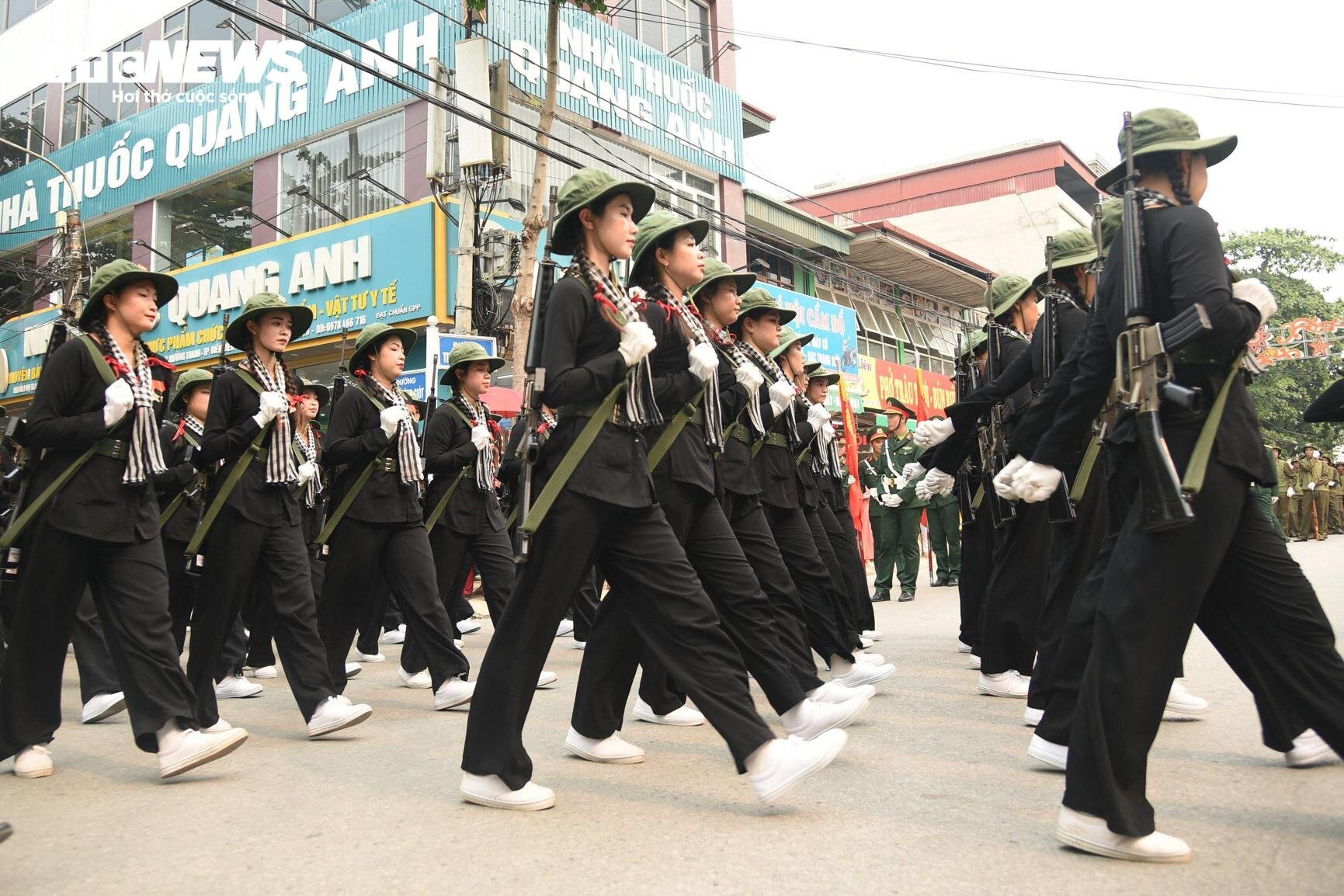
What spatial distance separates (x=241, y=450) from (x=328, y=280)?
633 inches

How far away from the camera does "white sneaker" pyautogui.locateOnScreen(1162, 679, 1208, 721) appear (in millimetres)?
5520

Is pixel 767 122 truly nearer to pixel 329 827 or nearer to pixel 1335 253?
pixel 329 827

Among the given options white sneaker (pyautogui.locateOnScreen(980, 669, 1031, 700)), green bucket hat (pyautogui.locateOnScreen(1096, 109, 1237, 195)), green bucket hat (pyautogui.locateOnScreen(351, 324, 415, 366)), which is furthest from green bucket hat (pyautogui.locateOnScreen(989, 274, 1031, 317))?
green bucket hat (pyautogui.locateOnScreen(351, 324, 415, 366))

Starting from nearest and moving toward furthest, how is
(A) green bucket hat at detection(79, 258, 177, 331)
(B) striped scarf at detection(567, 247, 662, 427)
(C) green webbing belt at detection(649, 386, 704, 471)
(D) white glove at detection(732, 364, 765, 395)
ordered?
(B) striped scarf at detection(567, 247, 662, 427) < (C) green webbing belt at detection(649, 386, 704, 471) < (A) green bucket hat at detection(79, 258, 177, 331) < (D) white glove at detection(732, 364, 765, 395)

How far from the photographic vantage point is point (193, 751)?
452 cm

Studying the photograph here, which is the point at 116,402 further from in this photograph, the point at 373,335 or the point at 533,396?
the point at 373,335

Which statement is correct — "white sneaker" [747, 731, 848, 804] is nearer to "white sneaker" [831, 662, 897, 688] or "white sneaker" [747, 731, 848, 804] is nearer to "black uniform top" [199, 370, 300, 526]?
"white sneaker" [831, 662, 897, 688]

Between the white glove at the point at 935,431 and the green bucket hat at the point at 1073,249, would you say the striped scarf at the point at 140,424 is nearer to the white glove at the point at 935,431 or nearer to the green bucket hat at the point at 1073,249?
the white glove at the point at 935,431

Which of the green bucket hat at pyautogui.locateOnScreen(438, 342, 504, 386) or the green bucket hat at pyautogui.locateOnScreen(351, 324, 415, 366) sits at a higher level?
the green bucket hat at pyautogui.locateOnScreen(438, 342, 504, 386)

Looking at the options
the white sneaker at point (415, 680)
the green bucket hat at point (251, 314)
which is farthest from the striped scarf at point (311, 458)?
the white sneaker at point (415, 680)

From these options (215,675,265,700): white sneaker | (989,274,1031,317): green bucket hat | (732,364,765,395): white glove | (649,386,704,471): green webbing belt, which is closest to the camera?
(649,386,704,471): green webbing belt

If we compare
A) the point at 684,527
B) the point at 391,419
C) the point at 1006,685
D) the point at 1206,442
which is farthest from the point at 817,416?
the point at 1206,442

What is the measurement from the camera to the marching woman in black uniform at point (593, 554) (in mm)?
3934

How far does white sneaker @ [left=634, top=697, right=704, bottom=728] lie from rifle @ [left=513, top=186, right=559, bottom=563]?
1.98m
